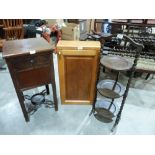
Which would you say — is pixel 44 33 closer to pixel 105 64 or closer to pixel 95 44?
pixel 95 44

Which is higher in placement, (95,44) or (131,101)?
(95,44)

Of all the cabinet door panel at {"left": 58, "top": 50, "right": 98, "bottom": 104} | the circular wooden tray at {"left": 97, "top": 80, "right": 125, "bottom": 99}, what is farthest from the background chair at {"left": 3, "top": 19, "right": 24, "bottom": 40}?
the circular wooden tray at {"left": 97, "top": 80, "right": 125, "bottom": 99}

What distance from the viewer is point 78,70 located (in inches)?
71.0

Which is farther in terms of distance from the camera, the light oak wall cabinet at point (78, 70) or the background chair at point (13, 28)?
the background chair at point (13, 28)

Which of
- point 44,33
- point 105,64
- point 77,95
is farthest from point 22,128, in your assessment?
point 44,33

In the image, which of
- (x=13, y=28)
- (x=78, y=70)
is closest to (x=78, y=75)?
(x=78, y=70)

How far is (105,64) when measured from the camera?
59.6 inches

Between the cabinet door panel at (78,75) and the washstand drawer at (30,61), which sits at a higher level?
the washstand drawer at (30,61)

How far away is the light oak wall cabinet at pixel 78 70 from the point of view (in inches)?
64.5

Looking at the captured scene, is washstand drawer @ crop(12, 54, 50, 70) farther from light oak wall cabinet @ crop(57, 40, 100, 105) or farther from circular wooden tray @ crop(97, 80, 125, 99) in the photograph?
circular wooden tray @ crop(97, 80, 125, 99)

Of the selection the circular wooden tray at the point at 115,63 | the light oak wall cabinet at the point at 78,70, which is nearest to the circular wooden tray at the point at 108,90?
the light oak wall cabinet at the point at 78,70

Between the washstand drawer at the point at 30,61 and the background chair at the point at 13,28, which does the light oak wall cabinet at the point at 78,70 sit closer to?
the washstand drawer at the point at 30,61

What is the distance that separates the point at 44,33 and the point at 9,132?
2.34 meters

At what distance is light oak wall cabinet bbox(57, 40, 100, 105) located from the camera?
5.38ft
